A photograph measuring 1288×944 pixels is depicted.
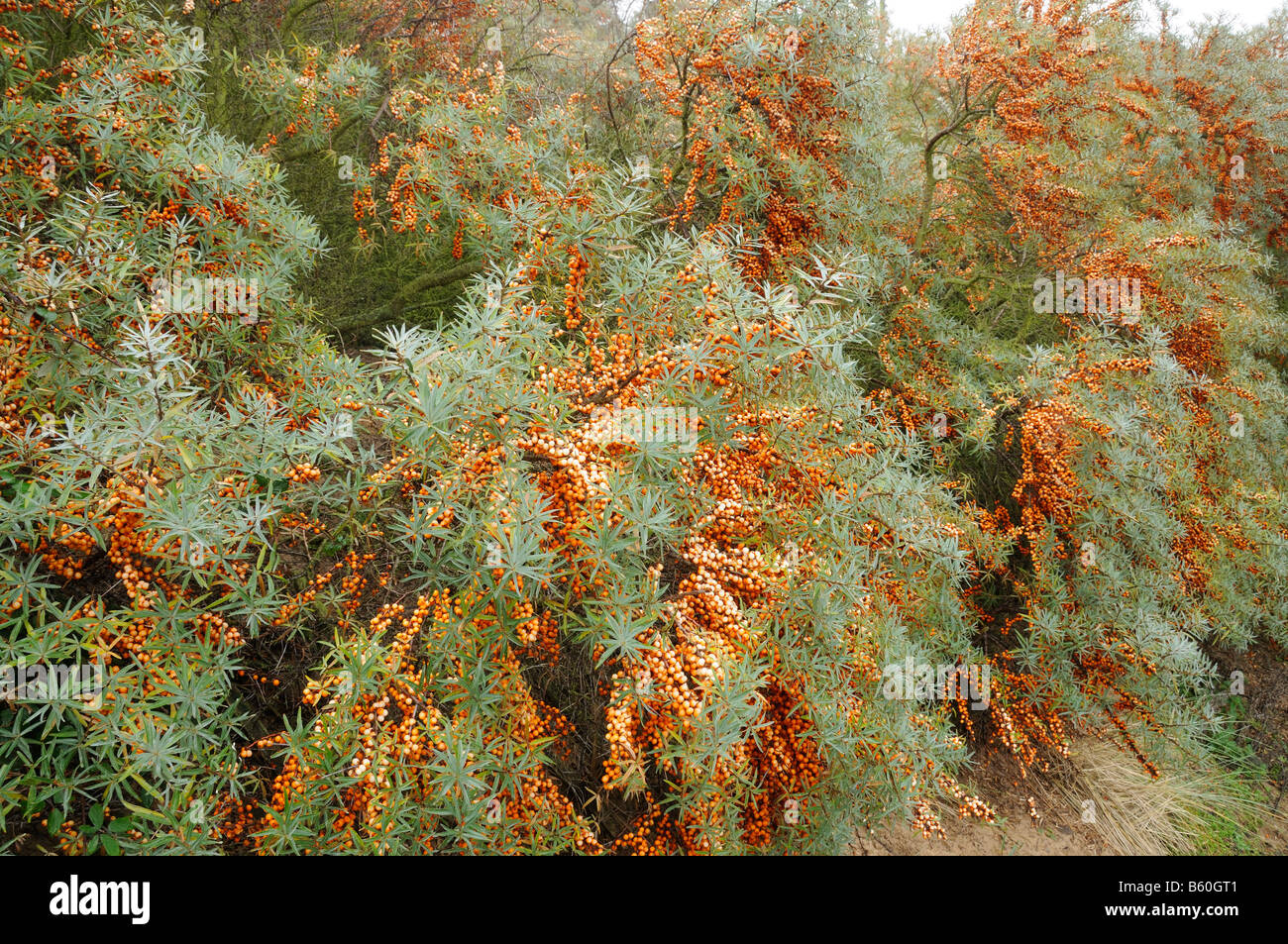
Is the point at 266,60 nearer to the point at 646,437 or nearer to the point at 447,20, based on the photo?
the point at 447,20

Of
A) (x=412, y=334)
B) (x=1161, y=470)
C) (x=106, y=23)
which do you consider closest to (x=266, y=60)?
(x=106, y=23)

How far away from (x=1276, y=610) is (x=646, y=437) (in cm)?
728

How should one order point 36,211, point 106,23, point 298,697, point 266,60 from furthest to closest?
point 266,60, point 106,23, point 36,211, point 298,697

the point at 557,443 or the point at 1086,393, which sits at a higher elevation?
the point at 1086,393

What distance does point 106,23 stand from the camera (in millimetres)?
2816
